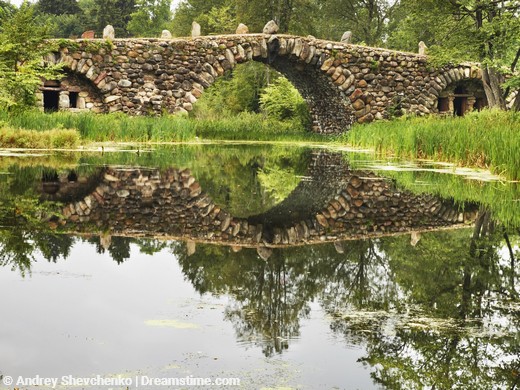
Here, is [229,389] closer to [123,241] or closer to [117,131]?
[123,241]

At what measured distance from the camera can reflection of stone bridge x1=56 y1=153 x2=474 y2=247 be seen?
5164mm

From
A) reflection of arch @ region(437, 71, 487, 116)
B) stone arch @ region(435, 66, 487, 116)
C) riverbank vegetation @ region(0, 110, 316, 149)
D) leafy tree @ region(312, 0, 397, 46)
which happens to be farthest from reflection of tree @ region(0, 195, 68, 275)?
leafy tree @ region(312, 0, 397, 46)

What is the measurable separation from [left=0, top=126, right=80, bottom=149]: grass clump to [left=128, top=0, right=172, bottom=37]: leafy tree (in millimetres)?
44874

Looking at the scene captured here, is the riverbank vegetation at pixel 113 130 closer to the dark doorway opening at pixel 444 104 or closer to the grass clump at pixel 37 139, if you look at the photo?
the grass clump at pixel 37 139

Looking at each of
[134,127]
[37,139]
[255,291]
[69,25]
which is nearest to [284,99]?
[134,127]

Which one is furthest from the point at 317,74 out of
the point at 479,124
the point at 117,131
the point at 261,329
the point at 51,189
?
the point at 261,329

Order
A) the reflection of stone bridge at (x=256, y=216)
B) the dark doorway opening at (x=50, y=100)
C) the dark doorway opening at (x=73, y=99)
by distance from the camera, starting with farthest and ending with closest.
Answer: the dark doorway opening at (x=50, y=100) → the dark doorway opening at (x=73, y=99) → the reflection of stone bridge at (x=256, y=216)

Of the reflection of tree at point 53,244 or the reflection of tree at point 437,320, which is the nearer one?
the reflection of tree at point 437,320

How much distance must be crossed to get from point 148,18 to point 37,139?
161 feet

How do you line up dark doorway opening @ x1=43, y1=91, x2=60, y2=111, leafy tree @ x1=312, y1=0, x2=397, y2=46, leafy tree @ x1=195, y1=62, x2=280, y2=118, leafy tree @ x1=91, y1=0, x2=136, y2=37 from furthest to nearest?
1. leafy tree @ x1=91, y1=0, x2=136, y2=37
2. leafy tree @ x1=312, y1=0, x2=397, y2=46
3. leafy tree @ x1=195, y1=62, x2=280, y2=118
4. dark doorway opening @ x1=43, y1=91, x2=60, y2=111

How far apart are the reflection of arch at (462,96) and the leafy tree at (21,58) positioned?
1506 centimetres

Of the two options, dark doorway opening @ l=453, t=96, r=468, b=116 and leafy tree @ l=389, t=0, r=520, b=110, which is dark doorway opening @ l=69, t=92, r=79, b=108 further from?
dark doorway opening @ l=453, t=96, r=468, b=116

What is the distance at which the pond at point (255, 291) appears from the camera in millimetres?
2490

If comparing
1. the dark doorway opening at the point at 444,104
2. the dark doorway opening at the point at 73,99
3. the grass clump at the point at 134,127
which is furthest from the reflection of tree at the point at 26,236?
the dark doorway opening at the point at 444,104
